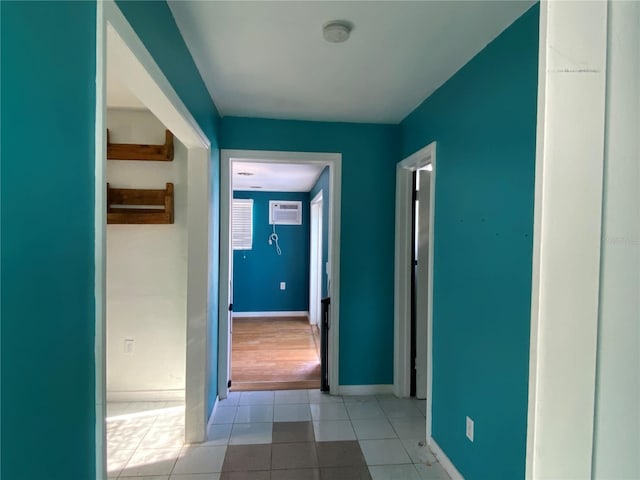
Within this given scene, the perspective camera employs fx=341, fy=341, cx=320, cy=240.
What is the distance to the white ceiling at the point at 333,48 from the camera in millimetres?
1455

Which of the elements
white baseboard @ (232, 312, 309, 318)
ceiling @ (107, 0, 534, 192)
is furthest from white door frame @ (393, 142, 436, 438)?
white baseboard @ (232, 312, 309, 318)

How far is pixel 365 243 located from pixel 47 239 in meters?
2.52

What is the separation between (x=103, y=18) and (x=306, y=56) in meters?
1.21

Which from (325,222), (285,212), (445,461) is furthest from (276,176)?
(445,461)

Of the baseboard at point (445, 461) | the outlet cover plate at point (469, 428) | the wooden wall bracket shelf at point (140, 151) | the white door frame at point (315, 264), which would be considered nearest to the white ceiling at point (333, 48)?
the wooden wall bracket shelf at point (140, 151)

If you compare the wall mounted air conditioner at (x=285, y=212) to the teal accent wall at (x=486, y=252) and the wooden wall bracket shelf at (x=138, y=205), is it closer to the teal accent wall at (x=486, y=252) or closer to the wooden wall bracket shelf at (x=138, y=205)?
the wooden wall bracket shelf at (x=138, y=205)

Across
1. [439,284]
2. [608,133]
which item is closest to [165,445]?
[439,284]

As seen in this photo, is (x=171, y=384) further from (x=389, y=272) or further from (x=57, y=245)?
(x=57, y=245)

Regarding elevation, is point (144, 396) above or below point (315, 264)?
below

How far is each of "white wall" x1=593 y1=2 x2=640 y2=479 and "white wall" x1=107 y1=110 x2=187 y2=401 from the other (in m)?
2.78

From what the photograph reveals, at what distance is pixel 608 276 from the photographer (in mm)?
464

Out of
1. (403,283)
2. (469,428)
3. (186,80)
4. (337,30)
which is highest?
(337,30)

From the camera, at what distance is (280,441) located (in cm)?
229

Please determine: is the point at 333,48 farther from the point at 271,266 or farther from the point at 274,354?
the point at 271,266
